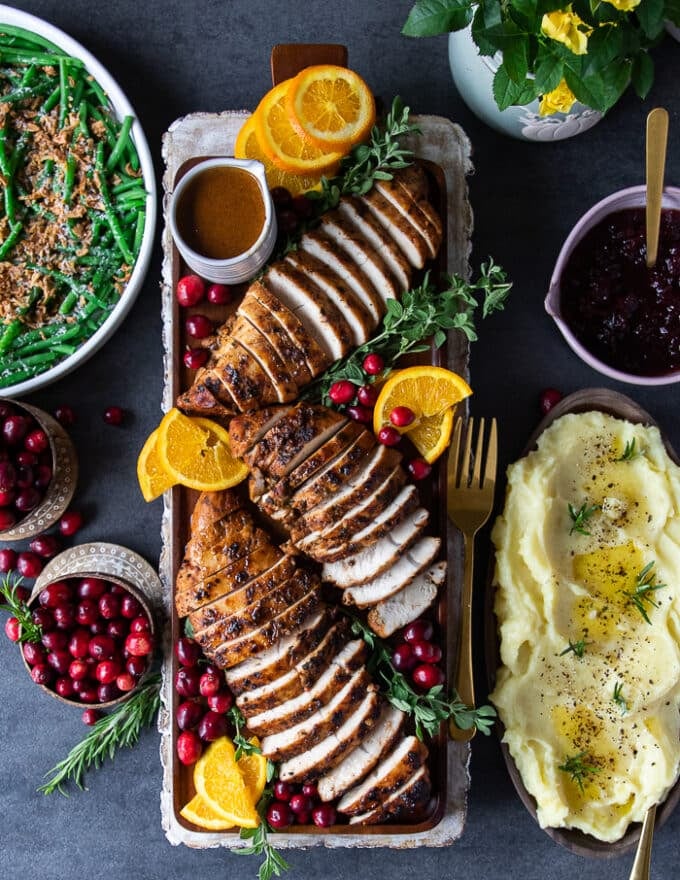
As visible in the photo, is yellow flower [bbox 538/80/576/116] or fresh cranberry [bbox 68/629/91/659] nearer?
yellow flower [bbox 538/80/576/116]

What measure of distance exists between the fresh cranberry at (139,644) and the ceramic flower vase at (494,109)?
2942 mm

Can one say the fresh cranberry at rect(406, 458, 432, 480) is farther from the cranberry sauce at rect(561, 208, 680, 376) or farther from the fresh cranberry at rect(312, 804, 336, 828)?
the fresh cranberry at rect(312, 804, 336, 828)

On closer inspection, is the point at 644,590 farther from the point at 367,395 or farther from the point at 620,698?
the point at 367,395

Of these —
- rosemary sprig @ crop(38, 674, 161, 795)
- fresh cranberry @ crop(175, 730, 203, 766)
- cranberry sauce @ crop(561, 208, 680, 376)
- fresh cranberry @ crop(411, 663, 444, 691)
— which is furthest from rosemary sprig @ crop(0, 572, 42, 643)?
cranberry sauce @ crop(561, 208, 680, 376)

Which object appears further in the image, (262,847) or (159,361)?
(159,361)

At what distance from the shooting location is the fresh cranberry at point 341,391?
3.80m

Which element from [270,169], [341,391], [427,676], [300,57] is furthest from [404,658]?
[300,57]

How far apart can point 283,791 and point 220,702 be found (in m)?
0.50

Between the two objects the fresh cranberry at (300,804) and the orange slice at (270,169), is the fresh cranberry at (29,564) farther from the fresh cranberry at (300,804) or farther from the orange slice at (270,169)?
the orange slice at (270,169)

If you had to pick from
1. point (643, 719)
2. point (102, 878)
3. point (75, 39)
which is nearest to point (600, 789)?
point (643, 719)

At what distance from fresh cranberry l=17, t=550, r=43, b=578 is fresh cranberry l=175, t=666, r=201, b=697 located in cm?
100

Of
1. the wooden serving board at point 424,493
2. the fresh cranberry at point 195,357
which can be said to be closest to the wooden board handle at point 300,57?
the wooden serving board at point 424,493

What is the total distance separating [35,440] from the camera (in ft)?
13.0

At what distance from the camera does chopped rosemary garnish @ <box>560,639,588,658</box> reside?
3.94m
